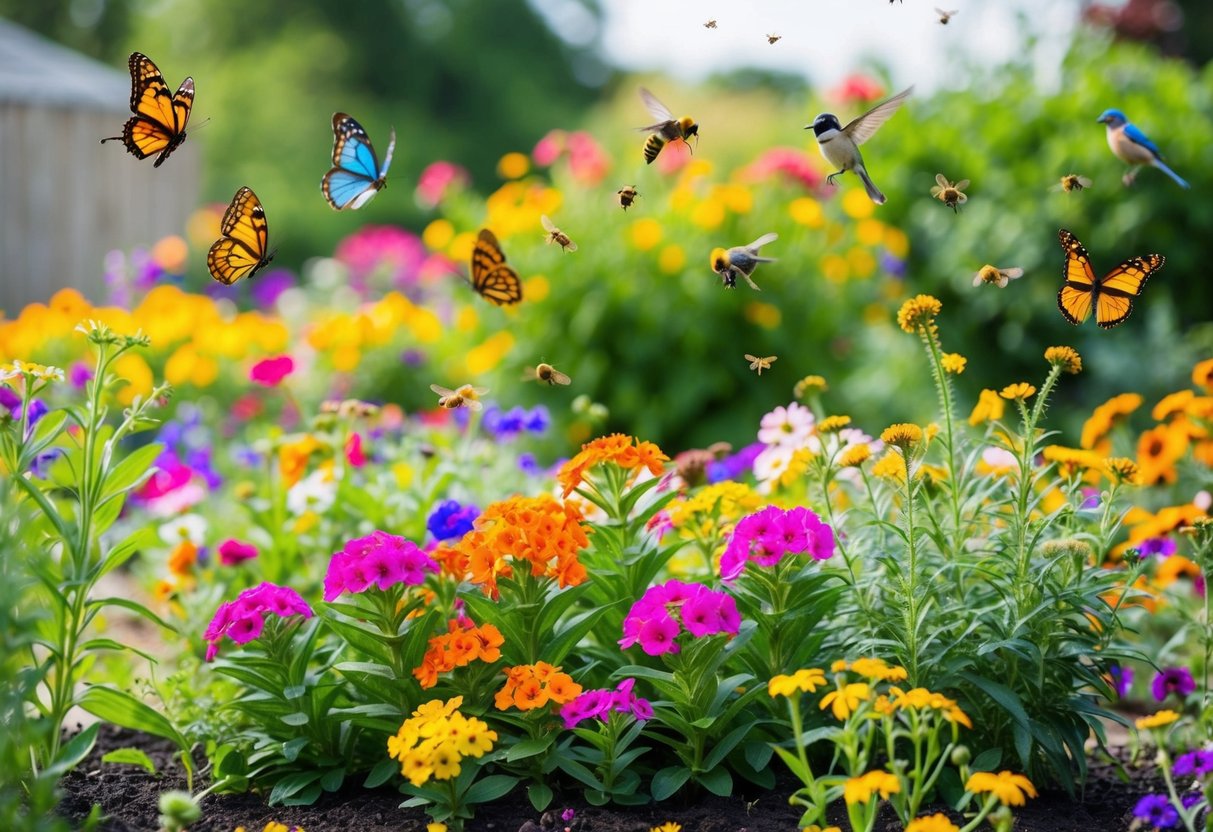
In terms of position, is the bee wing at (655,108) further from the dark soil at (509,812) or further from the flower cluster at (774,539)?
the dark soil at (509,812)

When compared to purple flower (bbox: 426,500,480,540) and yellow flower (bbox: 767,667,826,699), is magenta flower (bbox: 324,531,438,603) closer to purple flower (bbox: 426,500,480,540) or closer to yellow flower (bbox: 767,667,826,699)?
purple flower (bbox: 426,500,480,540)

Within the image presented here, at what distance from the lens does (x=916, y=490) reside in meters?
2.16

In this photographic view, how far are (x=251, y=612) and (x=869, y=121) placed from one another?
1.49 m

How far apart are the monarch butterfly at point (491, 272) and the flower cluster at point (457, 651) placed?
783 millimetres

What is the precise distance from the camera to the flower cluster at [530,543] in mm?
2117

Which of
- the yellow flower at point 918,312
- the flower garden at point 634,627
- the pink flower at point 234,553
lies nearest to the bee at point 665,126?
the flower garden at point 634,627

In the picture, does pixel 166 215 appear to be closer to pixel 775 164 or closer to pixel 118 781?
pixel 775 164

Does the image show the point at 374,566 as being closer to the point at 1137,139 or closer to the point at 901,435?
the point at 901,435

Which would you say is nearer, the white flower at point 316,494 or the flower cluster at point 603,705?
the flower cluster at point 603,705

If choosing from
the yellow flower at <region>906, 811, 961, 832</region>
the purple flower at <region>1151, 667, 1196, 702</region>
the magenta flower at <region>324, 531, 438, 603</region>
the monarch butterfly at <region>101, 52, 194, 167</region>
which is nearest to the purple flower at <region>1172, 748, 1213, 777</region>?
the purple flower at <region>1151, 667, 1196, 702</region>

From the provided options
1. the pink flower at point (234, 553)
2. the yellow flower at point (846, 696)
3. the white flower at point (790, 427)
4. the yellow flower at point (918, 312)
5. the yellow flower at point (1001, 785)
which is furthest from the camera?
the pink flower at point (234, 553)

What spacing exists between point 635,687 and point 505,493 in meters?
1.15

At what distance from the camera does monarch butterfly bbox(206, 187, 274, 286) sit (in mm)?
2236

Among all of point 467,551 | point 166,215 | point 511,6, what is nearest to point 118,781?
point 467,551
